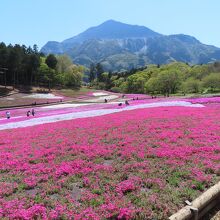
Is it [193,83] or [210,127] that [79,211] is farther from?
[193,83]

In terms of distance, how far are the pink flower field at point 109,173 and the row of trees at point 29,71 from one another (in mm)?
93225

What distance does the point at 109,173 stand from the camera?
45.3 feet

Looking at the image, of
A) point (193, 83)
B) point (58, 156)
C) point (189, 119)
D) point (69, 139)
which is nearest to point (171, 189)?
point (58, 156)

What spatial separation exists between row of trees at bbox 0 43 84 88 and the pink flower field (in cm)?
9322

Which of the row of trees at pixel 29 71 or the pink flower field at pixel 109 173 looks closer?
the pink flower field at pixel 109 173

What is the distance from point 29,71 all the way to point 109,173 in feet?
388

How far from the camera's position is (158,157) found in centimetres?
1606

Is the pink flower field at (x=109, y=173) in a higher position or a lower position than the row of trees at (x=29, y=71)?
lower

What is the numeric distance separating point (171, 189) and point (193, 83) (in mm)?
100196

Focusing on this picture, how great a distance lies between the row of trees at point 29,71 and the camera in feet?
362

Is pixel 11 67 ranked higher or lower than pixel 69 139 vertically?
higher

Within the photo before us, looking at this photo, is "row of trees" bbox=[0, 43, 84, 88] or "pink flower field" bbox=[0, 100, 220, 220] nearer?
"pink flower field" bbox=[0, 100, 220, 220]

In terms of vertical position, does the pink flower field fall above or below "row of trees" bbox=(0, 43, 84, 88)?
below

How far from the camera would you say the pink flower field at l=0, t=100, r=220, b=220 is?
10.3 meters
